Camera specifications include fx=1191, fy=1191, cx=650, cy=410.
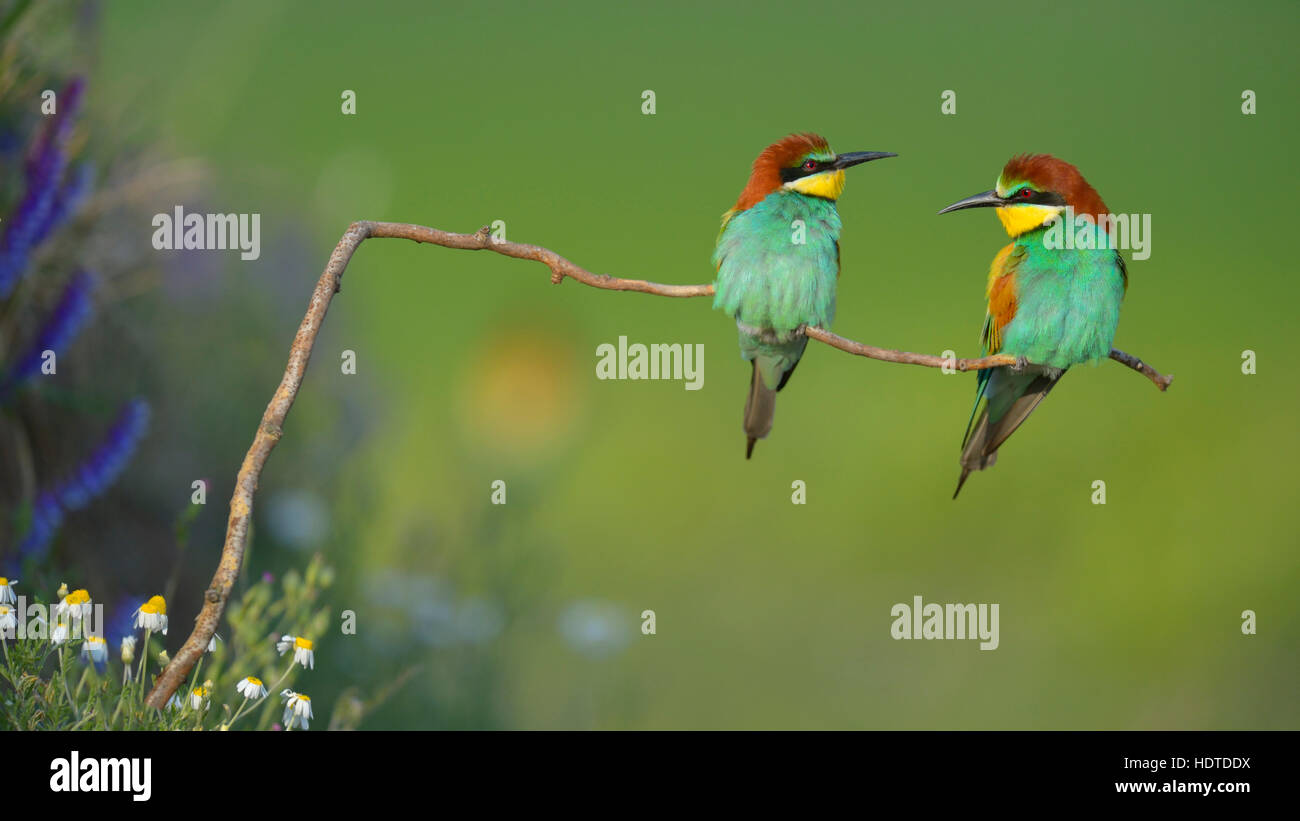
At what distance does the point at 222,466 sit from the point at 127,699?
109 cm

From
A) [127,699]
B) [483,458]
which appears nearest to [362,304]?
[483,458]

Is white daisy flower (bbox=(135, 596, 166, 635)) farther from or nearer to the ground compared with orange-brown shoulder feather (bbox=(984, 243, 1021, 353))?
nearer to the ground

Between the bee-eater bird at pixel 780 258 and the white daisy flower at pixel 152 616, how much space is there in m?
0.61

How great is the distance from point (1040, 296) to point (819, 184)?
0.29 m

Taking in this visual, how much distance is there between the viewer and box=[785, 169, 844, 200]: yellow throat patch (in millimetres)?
→ 1421

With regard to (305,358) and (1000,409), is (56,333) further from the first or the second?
(1000,409)

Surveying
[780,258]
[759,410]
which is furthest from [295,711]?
[780,258]

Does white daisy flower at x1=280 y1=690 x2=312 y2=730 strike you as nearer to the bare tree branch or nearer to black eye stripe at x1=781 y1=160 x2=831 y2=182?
the bare tree branch

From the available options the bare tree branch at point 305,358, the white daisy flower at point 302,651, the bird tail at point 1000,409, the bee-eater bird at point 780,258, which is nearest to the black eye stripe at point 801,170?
the bee-eater bird at point 780,258

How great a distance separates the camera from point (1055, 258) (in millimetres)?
1390

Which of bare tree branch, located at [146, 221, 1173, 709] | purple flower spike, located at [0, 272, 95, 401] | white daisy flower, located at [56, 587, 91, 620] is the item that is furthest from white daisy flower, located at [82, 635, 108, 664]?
purple flower spike, located at [0, 272, 95, 401]

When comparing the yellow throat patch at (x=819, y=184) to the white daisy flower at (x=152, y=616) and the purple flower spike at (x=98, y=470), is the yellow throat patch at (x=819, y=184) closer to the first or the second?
the white daisy flower at (x=152, y=616)

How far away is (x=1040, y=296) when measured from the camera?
1362 mm

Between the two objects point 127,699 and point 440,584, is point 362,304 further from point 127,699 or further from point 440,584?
point 127,699
